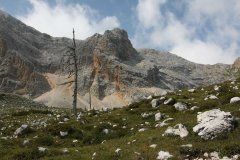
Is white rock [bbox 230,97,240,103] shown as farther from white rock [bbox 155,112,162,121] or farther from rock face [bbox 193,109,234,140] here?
rock face [bbox 193,109,234,140]

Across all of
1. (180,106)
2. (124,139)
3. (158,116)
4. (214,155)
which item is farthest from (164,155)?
(180,106)

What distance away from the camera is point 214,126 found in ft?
63.8

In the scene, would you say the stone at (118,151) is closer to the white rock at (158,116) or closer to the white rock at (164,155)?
the white rock at (164,155)

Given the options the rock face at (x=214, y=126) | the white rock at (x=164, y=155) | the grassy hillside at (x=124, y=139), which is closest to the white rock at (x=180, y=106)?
the grassy hillside at (x=124, y=139)

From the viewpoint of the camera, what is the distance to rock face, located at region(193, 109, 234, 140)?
63.5ft

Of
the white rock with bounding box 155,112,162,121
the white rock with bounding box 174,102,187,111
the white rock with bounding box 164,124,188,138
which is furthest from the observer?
the white rock with bounding box 174,102,187,111

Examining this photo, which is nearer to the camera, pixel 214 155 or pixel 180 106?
pixel 214 155

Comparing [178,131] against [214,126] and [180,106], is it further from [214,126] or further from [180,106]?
[180,106]

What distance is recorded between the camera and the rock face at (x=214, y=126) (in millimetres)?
19344

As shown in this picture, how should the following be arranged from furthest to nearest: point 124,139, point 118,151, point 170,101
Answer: point 170,101 < point 124,139 < point 118,151

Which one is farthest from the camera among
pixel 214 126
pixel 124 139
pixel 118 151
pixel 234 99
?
pixel 234 99

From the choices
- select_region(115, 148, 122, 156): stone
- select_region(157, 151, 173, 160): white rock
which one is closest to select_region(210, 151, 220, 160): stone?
select_region(157, 151, 173, 160): white rock

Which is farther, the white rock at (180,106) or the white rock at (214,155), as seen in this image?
Result: the white rock at (180,106)

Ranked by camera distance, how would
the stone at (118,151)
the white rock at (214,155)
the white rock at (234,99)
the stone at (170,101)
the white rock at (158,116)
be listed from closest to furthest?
the white rock at (214,155), the stone at (118,151), the white rock at (234,99), the white rock at (158,116), the stone at (170,101)
